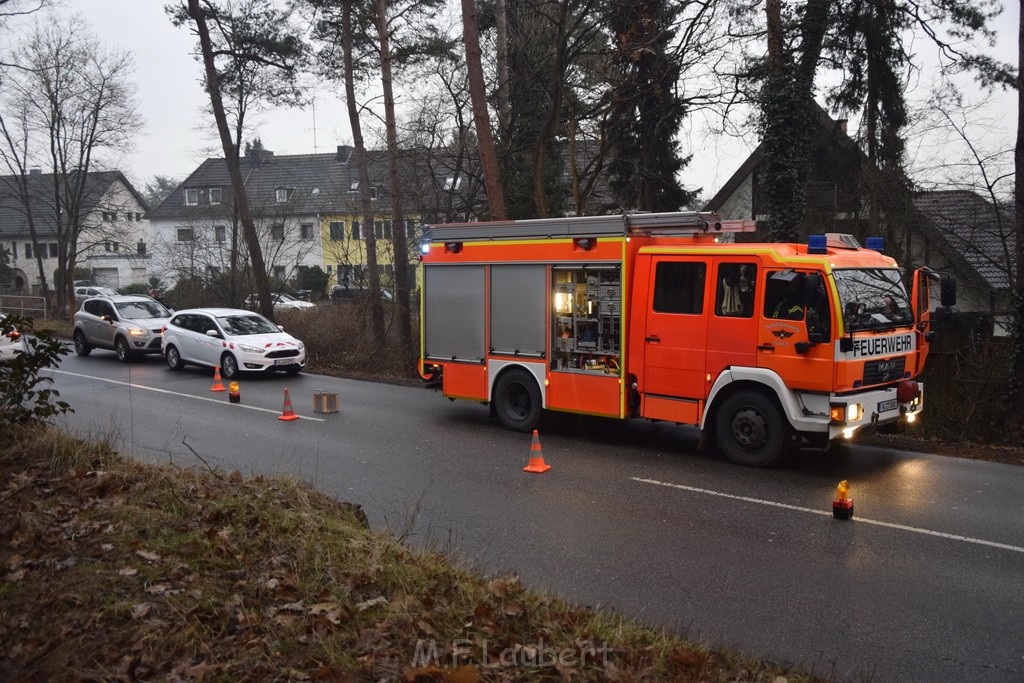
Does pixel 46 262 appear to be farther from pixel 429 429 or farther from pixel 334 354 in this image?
pixel 429 429

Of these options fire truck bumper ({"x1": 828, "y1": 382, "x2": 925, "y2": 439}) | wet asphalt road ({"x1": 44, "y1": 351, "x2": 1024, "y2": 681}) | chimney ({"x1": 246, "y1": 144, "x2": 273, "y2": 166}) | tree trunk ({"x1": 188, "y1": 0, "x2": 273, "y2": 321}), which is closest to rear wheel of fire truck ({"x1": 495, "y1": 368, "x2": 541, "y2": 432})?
wet asphalt road ({"x1": 44, "y1": 351, "x2": 1024, "y2": 681})

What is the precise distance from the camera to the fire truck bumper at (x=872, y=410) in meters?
9.19

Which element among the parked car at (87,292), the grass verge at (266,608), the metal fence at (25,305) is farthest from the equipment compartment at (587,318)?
the parked car at (87,292)

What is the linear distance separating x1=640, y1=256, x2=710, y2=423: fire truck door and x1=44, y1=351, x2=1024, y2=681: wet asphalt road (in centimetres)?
75

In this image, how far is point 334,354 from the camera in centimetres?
2141

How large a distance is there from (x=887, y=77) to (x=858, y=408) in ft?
40.4

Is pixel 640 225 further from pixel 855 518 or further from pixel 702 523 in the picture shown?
pixel 855 518

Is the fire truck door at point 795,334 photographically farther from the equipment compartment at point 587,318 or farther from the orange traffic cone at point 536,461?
the orange traffic cone at point 536,461

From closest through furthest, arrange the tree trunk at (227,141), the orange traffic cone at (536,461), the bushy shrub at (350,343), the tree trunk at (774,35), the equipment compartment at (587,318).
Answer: the orange traffic cone at (536,461)
the equipment compartment at (587,318)
the tree trunk at (774,35)
the bushy shrub at (350,343)
the tree trunk at (227,141)

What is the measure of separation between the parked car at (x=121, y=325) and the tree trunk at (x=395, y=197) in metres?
6.69

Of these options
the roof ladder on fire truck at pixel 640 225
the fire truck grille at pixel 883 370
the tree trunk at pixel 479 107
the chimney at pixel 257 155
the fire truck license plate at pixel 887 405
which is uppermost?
the chimney at pixel 257 155

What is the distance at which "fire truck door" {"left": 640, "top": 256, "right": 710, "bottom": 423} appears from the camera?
1011 centimetres

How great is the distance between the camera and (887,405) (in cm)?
973

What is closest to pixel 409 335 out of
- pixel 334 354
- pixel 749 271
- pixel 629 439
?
pixel 334 354
